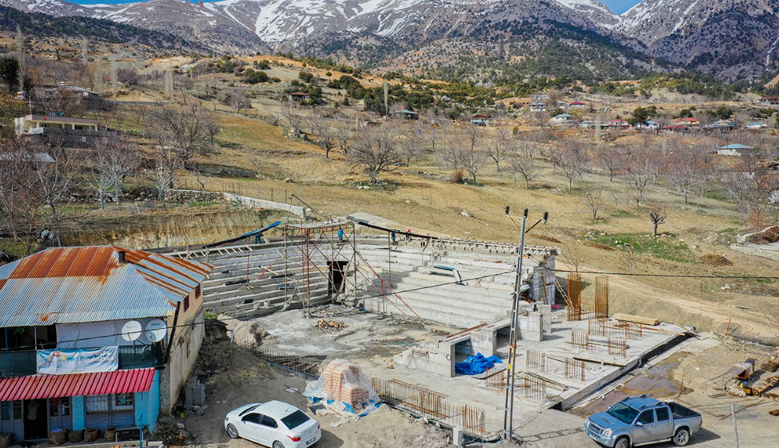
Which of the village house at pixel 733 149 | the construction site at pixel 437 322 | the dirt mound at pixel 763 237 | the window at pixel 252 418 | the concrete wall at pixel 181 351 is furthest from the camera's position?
the village house at pixel 733 149

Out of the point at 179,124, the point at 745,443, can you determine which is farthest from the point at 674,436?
the point at 179,124

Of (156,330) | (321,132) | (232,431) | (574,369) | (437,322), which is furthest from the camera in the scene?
(321,132)

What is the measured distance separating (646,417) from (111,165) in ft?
119

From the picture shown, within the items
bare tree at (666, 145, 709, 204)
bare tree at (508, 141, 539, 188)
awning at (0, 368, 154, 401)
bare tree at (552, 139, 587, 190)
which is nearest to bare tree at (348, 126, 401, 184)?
bare tree at (508, 141, 539, 188)

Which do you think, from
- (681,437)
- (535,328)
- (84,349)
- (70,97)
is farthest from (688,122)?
(84,349)

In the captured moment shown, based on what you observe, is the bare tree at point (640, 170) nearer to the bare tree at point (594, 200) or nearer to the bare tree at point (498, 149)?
the bare tree at point (594, 200)

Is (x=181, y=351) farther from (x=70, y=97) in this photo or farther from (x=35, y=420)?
(x=70, y=97)

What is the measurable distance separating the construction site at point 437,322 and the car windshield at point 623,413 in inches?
42.5

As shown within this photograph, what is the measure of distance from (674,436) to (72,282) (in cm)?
1587

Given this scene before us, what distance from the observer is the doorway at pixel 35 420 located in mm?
14312

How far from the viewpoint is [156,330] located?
15117mm

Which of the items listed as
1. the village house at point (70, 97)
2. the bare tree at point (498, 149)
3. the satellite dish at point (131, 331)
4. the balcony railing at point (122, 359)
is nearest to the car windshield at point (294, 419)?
the balcony railing at point (122, 359)

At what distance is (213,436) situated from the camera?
1482 cm

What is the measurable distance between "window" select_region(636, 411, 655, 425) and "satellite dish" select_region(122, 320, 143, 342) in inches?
493
